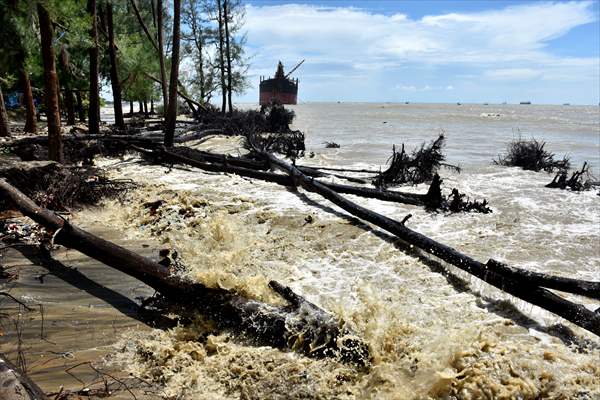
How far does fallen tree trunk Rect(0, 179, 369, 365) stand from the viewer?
11.9ft

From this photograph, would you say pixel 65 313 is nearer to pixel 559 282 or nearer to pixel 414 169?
pixel 559 282

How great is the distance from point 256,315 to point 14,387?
1.96m

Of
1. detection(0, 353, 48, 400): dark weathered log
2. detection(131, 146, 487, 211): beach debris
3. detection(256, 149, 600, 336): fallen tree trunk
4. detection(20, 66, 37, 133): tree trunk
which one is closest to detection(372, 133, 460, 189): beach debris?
detection(131, 146, 487, 211): beach debris

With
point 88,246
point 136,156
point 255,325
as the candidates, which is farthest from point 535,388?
point 136,156

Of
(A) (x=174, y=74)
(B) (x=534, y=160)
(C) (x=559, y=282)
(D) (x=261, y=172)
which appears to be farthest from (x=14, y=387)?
(B) (x=534, y=160)

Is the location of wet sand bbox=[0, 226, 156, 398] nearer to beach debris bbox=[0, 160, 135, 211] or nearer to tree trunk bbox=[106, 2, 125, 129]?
beach debris bbox=[0, 160, 135, 211]

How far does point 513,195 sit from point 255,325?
9.11 meters

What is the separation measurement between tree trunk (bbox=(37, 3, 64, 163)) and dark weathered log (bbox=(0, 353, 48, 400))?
344 inches

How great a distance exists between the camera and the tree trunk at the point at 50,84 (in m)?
9.20

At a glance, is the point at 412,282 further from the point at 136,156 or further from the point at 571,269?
the point at 136,156

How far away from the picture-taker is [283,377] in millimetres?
3354

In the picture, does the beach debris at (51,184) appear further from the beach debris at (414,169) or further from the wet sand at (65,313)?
the beach debris at (414,169)

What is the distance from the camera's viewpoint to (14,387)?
241 centimetres

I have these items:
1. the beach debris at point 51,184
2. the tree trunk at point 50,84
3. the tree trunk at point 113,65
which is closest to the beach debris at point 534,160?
the beach debris at point 51,184
